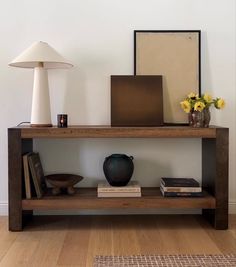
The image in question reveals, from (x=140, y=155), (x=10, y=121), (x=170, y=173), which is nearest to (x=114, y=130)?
(x=140, y=155)

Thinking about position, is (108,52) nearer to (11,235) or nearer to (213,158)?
(213,158)

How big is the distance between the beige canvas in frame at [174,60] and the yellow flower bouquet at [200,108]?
0.21 metres

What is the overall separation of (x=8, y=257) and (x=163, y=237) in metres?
0.91

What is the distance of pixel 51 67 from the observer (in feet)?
8.14

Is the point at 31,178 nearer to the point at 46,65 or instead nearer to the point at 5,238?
the point at 5,238

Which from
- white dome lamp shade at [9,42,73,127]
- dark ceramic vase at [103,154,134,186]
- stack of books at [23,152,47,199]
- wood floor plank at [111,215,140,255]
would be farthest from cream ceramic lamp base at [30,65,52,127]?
wood floor plank at [111,215,140,255]

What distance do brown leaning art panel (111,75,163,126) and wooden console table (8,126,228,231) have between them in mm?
188

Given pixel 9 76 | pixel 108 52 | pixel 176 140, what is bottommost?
pixel 176 140

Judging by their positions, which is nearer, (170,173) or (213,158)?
(213,158)

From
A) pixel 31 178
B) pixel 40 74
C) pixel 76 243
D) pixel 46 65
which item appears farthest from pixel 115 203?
pixel 46 65

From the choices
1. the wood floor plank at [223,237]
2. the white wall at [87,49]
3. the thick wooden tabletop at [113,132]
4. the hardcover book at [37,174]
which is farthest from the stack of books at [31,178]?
the wood floor plank at [223,237]

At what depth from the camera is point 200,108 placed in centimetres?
228

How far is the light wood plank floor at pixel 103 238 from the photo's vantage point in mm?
1831

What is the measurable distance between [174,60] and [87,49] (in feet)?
2.12
